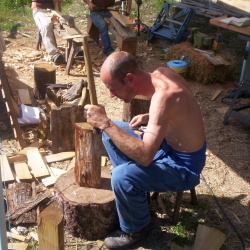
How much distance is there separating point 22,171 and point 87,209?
1309 millimetres

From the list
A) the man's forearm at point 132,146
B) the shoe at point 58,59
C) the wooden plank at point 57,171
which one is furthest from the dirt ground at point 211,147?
the man's forearm at point 132,146

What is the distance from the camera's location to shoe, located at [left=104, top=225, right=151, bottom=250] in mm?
3674

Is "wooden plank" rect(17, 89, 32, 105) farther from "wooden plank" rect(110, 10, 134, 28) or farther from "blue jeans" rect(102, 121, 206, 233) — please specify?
"blue jeans" rect(102, 121, 206, 233)

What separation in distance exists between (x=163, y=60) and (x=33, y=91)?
123 inches

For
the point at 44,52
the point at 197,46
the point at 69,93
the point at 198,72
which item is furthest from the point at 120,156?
the point at 44,52

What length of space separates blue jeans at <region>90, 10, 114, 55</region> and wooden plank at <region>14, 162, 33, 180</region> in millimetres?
4461

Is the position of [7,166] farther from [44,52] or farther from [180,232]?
[44,52]

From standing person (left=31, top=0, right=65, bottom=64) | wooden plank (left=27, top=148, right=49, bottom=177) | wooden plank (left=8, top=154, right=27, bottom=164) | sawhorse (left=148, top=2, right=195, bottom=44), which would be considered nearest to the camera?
wooden plank (left=27, top=148, right=49, bottom=177)

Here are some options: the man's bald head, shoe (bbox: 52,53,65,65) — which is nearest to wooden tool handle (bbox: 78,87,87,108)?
the man's bald head

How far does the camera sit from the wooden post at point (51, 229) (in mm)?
2346

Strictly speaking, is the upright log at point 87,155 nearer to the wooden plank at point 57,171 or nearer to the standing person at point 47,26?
the wooden plank at point 57,171

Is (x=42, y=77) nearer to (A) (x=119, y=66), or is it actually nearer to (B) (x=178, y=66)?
(B) (x=178, y=66)

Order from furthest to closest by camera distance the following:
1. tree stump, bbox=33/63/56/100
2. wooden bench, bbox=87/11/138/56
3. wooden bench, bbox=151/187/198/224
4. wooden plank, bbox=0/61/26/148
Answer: wooden bench, bbox=87/11/138/56 < tree stump, bbox=33/63/56/100 < wooden plank, bbox=0/61/26/148 < wooden bench, bbox=151/187/198/224

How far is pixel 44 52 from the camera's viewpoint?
8867mm
